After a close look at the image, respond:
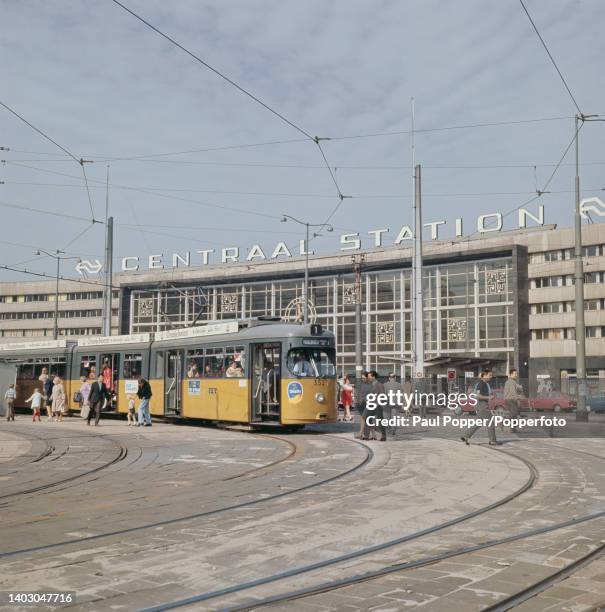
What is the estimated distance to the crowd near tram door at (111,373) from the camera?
1068 inches

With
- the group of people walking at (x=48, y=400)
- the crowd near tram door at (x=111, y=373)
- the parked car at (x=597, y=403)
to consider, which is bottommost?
the parked car at (x=597, y=403)

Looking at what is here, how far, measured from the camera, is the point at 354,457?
14.6 metres

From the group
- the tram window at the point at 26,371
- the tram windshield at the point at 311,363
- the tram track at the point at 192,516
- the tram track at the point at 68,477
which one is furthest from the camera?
the tram window at the point at 26,371

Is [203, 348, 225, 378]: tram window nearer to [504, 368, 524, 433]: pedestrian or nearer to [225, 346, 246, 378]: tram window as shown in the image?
[225, 346, 246, 378]: tram window

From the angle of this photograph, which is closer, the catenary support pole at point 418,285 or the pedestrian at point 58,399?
the pedestrian at point 58,399

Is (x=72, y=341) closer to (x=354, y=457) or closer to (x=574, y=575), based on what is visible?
(x=354, y=457)

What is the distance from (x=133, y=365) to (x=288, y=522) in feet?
62.7

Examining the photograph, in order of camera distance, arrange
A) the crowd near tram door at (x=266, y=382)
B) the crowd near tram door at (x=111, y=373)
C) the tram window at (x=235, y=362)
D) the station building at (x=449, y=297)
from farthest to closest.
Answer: the station building at (x=449, y=297) < the crowd near tram door at (x=111, y=373) < the tram window at (x=235, y=362) < the crowd near tram door at (x=266, y=382)

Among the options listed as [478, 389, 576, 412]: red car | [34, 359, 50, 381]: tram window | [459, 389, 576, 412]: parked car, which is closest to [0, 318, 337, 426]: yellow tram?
[34, 359, 50, 381]: tram window

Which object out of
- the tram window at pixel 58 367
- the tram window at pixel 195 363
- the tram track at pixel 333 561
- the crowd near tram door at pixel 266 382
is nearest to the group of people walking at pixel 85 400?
the tram window at pixel 58 367

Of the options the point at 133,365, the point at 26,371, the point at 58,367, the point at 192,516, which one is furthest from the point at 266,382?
the point at 26,371

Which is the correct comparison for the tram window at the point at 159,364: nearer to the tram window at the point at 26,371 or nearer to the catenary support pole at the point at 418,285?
the tram window at the point at 26,371

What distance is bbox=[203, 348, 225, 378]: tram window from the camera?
21.7m

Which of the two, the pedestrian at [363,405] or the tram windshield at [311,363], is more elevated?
the tram windshield at [311,363]
